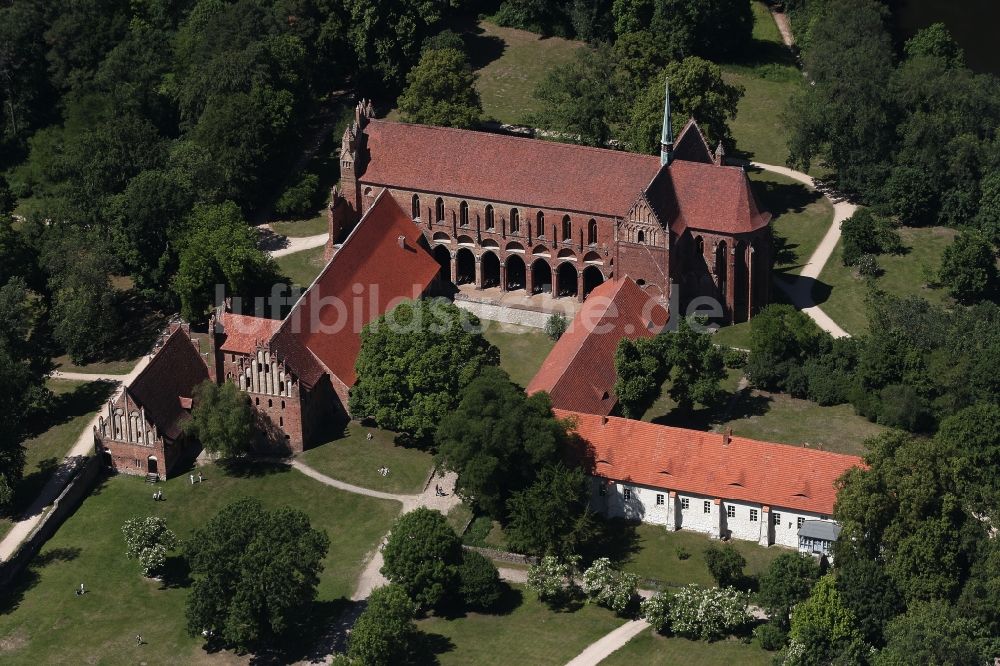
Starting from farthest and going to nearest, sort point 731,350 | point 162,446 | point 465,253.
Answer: point 465,253, point 731,350, point 162,446

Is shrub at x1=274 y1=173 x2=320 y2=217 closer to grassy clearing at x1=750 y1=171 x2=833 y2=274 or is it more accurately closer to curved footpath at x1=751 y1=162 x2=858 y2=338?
grassy clearing at x1=750 y1=171 x2=833 y2=274

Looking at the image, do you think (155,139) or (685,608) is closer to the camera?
(685,608)

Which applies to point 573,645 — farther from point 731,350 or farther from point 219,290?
point 219,290

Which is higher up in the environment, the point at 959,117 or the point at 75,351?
the point at 959,117

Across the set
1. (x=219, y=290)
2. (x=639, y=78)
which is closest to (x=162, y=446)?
(x=219, y=290)

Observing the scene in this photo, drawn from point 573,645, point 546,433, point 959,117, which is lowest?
point 573,645

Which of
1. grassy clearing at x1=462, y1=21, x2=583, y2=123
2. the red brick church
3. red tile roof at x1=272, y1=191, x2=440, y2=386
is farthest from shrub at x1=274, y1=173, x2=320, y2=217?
grassy clearing at x1=462, y1=21, x2=583, y2=123
